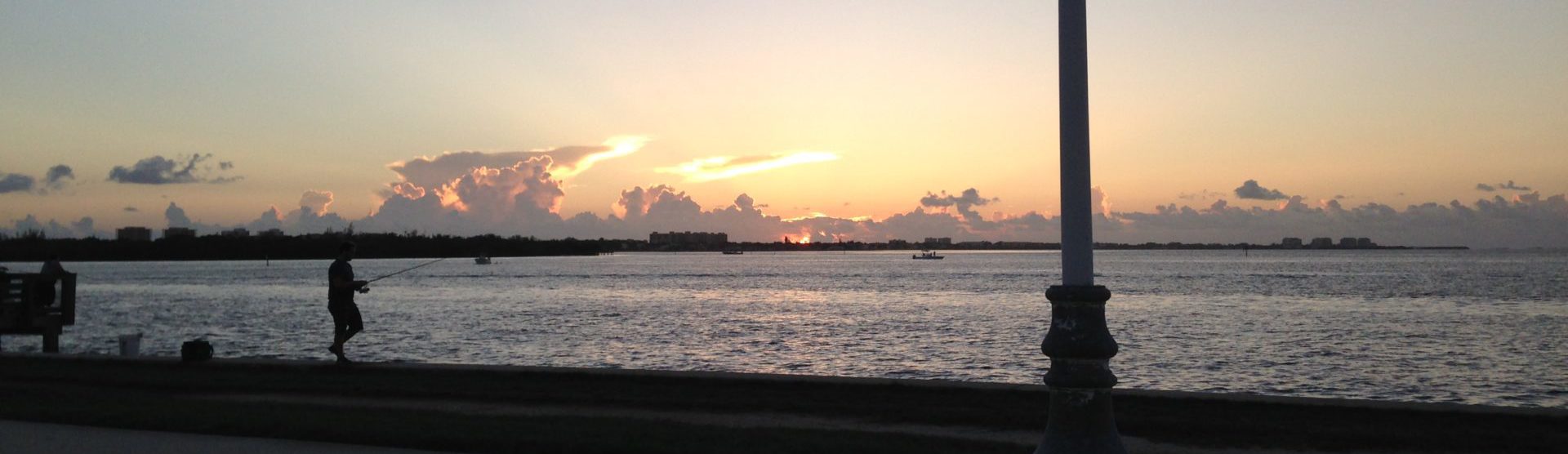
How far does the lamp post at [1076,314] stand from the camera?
6.15m

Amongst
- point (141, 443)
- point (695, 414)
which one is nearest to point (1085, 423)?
point (695, 414)

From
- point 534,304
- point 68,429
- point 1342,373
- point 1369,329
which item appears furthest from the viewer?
point 534,304

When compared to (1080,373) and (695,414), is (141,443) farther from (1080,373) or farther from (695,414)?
(1080,373)

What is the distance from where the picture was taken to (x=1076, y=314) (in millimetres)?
6176

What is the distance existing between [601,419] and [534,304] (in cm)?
6265

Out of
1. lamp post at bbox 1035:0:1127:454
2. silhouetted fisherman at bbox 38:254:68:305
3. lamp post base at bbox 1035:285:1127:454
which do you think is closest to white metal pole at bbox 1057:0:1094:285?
lamp post at bbox 1035:0:1127:454

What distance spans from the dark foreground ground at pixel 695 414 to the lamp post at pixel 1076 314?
273 centimetres

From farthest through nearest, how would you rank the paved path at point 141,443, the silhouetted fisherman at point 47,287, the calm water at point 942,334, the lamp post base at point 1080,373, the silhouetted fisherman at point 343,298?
the calm water at point 942,334
the silhouetted fisherman at point 47,287
the silhouetted fisherman at point 343,298
the paved path at point 141,443
the lamp post base at point 1080,373

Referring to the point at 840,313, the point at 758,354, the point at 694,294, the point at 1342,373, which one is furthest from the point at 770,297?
the point at 1342,373

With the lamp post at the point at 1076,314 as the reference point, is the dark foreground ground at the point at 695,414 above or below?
below

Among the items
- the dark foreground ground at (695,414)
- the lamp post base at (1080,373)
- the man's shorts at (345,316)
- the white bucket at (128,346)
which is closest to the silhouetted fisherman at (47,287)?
the white bucket at (128,346)

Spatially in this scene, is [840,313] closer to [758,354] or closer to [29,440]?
[758,354]

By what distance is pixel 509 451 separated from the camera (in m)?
9.16

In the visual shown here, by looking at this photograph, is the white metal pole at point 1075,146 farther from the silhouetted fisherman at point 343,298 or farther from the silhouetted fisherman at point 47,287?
the silhouetted fisherman at point 47,287
